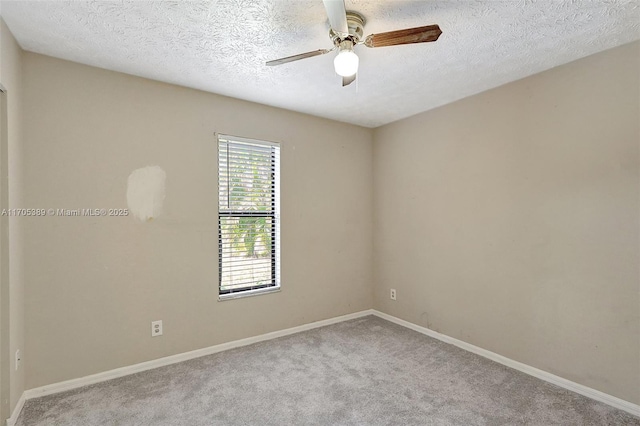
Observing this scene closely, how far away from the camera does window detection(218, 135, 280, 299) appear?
314cm

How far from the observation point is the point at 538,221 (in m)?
2.60

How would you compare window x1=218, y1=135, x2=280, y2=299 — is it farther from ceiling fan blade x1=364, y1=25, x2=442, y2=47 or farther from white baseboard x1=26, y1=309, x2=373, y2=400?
ceiling fan blade x1=364, y1=25, x2=442, y2=47

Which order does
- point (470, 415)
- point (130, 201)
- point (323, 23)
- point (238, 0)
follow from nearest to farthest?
point (238, 0)
point (323, 23)
point (470, 415)
point (130, 201)

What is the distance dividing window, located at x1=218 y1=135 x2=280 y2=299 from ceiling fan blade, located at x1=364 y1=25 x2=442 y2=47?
6.09 ft

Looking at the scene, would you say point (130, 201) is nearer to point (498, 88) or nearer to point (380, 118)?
point (380, 118)

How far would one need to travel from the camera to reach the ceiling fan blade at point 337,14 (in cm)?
141

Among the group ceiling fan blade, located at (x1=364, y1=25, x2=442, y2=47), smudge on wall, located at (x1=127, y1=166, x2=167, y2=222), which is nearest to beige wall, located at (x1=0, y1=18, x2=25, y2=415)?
smudge on wall, located at (x1=127, y1=166, x2=167, y2=222)

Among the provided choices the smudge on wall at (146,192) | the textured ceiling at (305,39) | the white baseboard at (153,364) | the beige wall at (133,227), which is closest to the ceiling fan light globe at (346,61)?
the textured ceiling at (305,39)

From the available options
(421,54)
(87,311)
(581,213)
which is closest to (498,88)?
(421,54)

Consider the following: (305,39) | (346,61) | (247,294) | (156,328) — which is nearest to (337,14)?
(346,61)

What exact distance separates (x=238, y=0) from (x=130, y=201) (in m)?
1.79

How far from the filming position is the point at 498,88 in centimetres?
286

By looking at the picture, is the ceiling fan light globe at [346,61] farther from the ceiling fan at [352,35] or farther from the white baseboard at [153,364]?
the white baseboard at [153,364]

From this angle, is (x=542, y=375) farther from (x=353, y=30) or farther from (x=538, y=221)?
(x=353, y=30)
